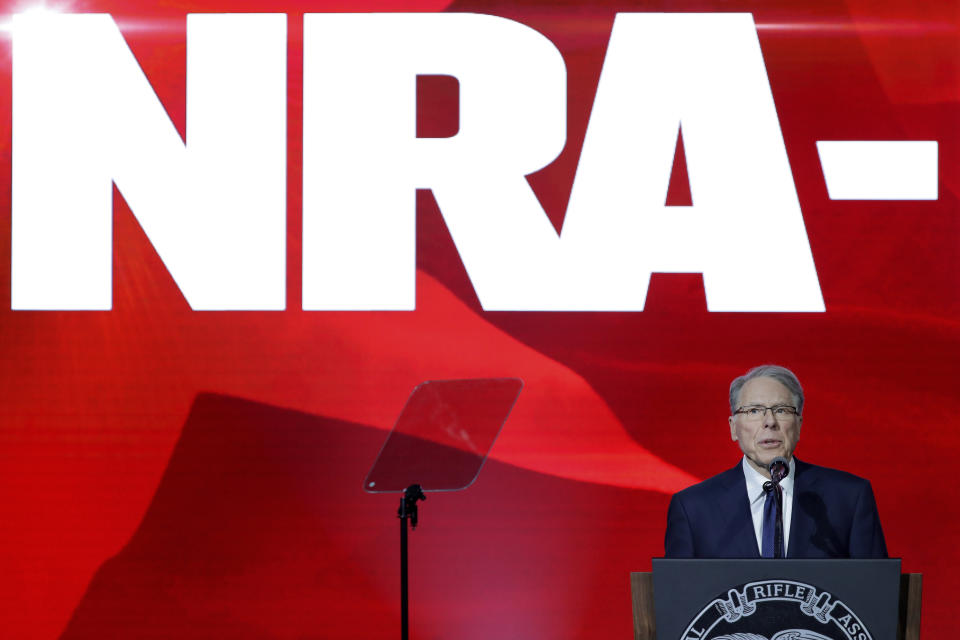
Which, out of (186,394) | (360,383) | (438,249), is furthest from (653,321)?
(186,394)

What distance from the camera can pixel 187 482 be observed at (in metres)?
3.14

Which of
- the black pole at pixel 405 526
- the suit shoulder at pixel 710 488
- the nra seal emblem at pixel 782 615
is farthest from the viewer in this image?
the black pole at pixel 405 526

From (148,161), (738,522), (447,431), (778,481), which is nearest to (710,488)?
(738,522)

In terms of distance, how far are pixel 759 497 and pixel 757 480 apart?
0.06 metres

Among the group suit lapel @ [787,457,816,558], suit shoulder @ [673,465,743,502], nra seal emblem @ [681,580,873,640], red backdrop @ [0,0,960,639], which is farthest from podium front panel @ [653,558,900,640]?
red backdrop @ [0,0,960,639]

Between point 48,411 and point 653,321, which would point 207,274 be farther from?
point 653,321

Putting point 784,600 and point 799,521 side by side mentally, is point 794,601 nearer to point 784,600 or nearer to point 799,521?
point 784,600

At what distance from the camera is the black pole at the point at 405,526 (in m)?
2.80

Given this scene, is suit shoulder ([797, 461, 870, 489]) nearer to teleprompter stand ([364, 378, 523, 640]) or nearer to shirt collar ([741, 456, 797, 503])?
shirt collar ([741, 456, 797, 503])

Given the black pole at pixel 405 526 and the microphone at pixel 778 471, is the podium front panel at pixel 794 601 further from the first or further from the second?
the black pole at pixel 405 526

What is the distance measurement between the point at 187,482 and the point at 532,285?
1.24 m

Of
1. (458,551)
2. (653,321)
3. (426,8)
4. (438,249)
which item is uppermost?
(426,8)

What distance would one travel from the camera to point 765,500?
2.12 m

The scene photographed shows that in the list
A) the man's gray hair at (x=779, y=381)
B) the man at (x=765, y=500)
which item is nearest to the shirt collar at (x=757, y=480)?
the man at (x=765, y=500)
